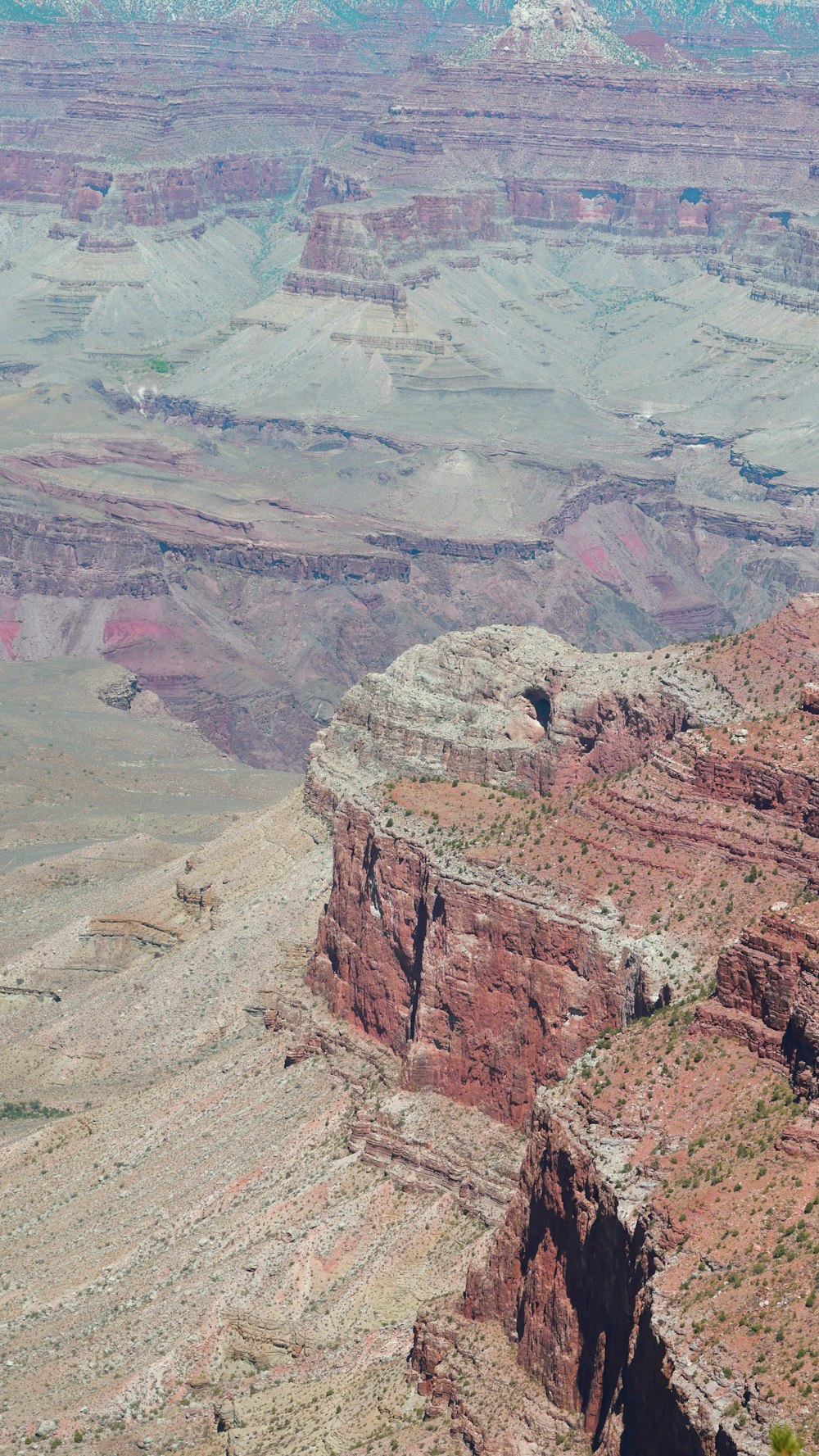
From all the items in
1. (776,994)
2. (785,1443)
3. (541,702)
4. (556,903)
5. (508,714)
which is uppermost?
(776,994)

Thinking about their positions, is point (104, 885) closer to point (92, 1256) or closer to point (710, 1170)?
point (92, 1256)

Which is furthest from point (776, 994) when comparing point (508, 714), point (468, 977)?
point (508, 714)

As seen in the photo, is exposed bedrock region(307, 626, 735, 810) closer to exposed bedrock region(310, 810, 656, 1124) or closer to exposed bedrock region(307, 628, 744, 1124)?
exposed bedrock region(307, 628, 744, 1124)

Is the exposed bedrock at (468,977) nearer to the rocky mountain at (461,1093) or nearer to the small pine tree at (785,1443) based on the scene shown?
the rocky mountain at (461,1093)

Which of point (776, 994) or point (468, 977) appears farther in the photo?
point (468, 977)

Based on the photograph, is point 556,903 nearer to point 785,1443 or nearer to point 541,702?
point 785,1443

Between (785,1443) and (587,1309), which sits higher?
(785,1443)

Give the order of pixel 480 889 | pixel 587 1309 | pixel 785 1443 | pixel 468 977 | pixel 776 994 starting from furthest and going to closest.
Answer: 1. pixel 468 977
2. pixel 480 889
3. pixel 587 1309
4. pixel 776 994
5. pixel 785 1443
